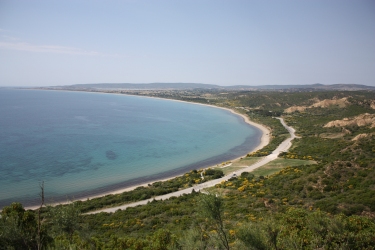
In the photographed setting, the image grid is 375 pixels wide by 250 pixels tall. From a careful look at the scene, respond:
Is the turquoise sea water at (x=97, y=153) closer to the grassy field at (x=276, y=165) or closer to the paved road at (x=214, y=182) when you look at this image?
the paved road at (x=214, y=182)

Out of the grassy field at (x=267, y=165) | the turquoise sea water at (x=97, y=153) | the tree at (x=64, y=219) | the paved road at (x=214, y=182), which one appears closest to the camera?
the tree at (x=64, y=219)

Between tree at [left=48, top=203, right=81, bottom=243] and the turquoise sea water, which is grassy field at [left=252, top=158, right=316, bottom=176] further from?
tree at [left=48, top=203, right=81, bottom=243]

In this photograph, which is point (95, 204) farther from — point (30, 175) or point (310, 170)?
point (310, 170)

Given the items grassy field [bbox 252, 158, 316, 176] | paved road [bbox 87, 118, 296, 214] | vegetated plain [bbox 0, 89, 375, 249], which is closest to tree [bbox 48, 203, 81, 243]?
vegetated plain [bbox 0, 89, 375, 249]

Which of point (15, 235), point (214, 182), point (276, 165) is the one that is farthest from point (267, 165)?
point (15, 235)

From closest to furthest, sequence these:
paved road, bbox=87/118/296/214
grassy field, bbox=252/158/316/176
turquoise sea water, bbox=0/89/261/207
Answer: paved road, bbox=87/118/296/214, turquoise sea water, bbox=0/89/261/207, grassy field, bbox=252/158/316/176

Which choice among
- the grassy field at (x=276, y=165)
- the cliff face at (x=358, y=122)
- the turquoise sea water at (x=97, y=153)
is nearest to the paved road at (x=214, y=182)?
the grassy field at (x=276, y=165)

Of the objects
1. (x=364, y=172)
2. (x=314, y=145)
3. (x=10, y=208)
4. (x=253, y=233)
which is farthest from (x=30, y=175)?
(x=314, y=145)

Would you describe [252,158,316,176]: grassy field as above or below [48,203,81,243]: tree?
below

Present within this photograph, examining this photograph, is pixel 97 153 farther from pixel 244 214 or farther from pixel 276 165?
pixel 244 214
